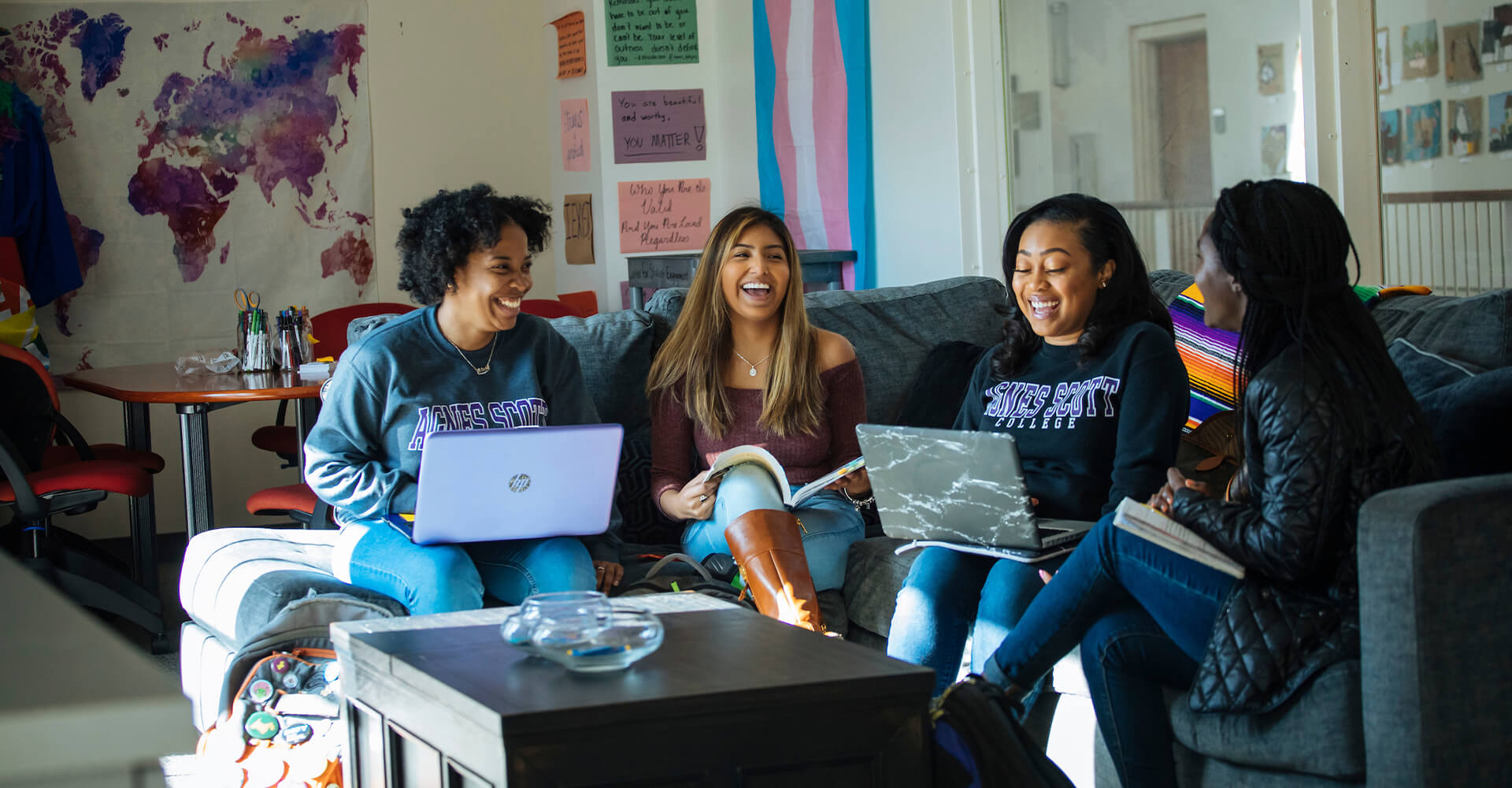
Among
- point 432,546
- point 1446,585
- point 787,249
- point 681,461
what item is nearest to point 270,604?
point 432,546

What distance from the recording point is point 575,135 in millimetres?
4672

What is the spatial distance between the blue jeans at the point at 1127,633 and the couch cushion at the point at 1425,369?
64 cm

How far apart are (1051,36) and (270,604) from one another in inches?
98.0

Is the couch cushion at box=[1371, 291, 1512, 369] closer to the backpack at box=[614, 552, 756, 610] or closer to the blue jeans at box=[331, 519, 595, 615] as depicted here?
the backpack at box=[614, 552, 756, 610]

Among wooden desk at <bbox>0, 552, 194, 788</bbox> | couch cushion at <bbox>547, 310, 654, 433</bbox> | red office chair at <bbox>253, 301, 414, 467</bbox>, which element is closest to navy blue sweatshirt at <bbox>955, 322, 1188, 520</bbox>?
couch cushion at <bbox>547, 310, 654, 433</bbox>

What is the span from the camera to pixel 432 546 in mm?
2205

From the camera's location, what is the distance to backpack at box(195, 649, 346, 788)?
75.5 inches

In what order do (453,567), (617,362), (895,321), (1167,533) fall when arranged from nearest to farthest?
(1167,533) < (453,567) < (617,362) < (895,321)

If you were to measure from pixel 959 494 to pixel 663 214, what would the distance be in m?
2.53

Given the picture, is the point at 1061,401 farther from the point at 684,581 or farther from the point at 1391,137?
the point at 1391,137

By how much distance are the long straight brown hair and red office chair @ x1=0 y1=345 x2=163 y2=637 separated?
68.6 inches

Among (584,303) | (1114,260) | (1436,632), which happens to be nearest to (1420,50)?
(1114,260)

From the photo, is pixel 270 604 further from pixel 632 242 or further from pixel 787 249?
pixel 632 242

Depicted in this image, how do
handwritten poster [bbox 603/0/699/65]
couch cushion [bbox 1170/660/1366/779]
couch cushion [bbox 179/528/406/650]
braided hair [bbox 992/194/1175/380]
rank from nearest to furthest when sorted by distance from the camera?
1. couch cushion [bbox 1170/660/1366/779]
2. couch cushion [bbox 179/528/406/650]
3. braided hair [bbox 992/194/1175/380]
4. handwritten poster [bbox 603/0/699/65]
